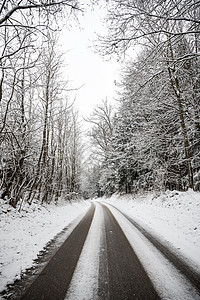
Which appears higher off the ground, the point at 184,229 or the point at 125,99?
the point at 125,99

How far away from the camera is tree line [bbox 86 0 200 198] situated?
400cm

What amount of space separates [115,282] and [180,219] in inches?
181

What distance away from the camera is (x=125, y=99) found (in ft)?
20.4

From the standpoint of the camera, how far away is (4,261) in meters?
3.01

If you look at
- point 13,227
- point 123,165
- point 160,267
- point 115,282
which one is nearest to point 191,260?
point 160,267

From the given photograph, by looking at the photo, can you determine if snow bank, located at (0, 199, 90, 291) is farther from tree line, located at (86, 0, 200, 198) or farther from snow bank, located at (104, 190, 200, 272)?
tree line, located at (86, 0, 200, 198)

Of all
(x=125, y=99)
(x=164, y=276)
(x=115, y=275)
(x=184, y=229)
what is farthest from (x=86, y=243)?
(x=125, y=99)

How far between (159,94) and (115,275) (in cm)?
736

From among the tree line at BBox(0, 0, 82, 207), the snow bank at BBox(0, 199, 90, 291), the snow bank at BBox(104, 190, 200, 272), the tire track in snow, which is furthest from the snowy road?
the tree line at BBox(0, 0, 82, 207)

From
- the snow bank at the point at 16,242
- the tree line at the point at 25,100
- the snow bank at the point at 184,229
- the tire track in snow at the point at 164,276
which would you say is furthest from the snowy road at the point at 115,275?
the tree line at the point at 25,100

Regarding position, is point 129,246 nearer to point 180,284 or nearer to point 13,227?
point 180,284

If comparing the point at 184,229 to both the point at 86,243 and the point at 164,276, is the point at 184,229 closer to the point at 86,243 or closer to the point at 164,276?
the point at 164,276

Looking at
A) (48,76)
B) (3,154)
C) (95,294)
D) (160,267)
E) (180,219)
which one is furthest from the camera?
(48,76)

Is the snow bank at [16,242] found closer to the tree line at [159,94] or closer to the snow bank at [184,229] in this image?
the snow bank at [184,229]
